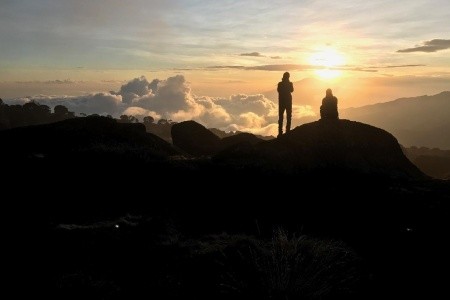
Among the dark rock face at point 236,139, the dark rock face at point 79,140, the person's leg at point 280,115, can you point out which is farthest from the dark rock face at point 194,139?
the person's leg at point 280,115

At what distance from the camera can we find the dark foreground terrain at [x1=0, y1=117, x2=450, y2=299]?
7031mm

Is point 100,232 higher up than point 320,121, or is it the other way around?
point 320,121

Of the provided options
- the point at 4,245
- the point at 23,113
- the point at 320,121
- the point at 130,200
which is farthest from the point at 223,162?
the point at 23,113

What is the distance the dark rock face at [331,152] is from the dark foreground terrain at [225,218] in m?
0.07

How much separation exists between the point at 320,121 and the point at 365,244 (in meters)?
10.2

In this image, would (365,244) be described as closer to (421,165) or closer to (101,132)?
(101,132)

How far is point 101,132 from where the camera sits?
68.8 ft

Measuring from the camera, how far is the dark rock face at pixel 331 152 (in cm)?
1630

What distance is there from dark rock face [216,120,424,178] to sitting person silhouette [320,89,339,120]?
0.58 m

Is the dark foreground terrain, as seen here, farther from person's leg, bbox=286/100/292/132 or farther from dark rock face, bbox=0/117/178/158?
person's leg, bbox=286/100/292/132

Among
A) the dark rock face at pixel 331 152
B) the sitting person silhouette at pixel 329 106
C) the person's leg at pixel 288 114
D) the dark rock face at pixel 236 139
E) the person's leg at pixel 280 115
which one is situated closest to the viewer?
the dark rock face at pixel 331 152

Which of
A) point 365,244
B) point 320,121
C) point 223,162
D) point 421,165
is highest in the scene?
point 320,121

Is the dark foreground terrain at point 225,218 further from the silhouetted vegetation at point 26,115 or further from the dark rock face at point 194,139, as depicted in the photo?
the silhouetted vegetation at point 26,115

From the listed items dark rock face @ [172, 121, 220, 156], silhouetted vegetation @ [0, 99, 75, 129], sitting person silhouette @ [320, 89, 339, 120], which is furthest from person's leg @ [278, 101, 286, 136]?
silhouetted vegetation @ [0, 99, 75, 129]
